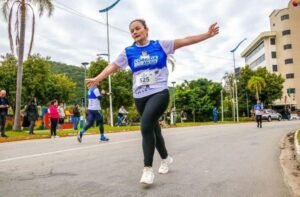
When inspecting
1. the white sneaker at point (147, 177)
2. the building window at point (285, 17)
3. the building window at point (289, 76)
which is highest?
the building window at point (285, 17)

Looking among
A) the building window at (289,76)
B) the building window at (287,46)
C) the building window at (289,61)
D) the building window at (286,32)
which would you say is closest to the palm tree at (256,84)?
the building window at (289,76)

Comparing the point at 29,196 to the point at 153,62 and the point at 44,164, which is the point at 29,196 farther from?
the point at 44,164

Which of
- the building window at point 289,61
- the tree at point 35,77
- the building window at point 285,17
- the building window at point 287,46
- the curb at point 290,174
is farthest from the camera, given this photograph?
the building window at point 285,17

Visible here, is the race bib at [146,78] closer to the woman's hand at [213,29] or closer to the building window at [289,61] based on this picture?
the woman's hand at [213,29]

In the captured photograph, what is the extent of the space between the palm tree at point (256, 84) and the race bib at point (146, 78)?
2370 inches

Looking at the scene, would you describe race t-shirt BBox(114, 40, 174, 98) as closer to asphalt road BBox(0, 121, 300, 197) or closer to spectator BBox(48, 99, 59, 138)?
asphalt road BBox(0, 121, 300, 197)

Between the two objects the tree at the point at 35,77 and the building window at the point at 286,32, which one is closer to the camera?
the tree at the point at 35,77

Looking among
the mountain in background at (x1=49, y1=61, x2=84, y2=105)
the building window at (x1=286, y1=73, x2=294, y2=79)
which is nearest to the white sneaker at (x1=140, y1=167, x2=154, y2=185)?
the mountain in background at (x1=49, y1=61, x2=84, y2=105)

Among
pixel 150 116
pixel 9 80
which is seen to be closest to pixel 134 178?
pixel 150 116

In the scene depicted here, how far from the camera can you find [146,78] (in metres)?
4.55

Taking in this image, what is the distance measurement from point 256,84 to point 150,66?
6043cm

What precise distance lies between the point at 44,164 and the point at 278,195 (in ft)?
12.1

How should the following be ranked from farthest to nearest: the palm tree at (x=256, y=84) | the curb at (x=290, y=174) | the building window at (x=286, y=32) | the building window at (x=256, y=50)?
the building window at (x=256, y=50) → the building window at (x=286, y=32) → the palm tree at (x=256, y=84) → the curb at (x=290, y=174)

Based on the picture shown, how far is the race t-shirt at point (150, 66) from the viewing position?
4547 mm
